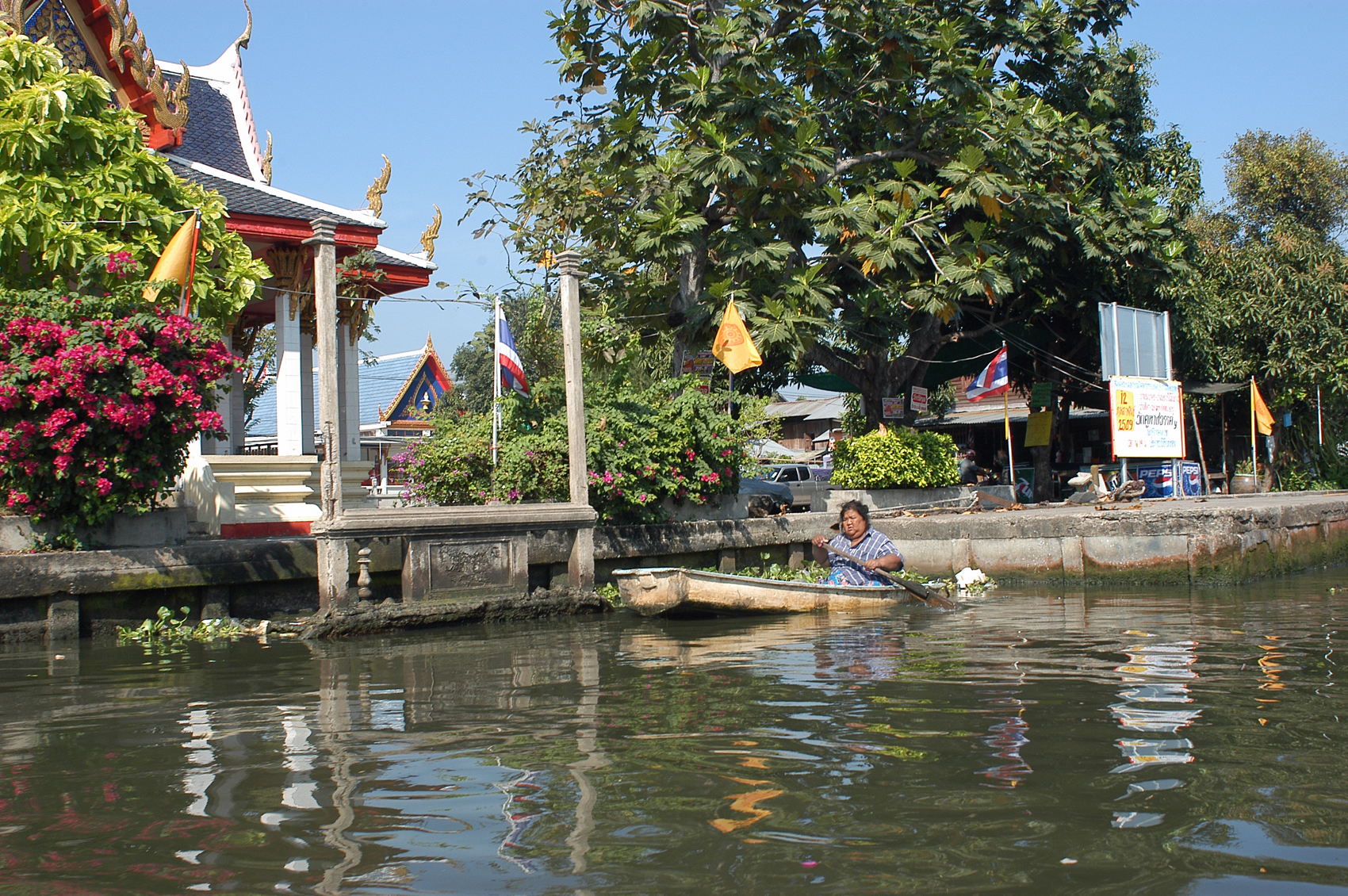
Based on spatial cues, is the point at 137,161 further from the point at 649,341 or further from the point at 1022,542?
the point at 1022,542

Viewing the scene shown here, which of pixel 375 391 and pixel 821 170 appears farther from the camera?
pixel 375 391

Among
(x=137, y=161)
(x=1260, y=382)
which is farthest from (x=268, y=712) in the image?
(x=1260, y=382)

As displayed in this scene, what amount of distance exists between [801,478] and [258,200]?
675 inches

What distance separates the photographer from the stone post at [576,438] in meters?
11.1

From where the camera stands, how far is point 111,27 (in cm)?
1355

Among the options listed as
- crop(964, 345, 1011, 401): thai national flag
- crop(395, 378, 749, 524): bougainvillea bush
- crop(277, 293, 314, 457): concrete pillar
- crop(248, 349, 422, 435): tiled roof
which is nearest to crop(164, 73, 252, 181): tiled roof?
crop(277, 293, 314, 457): concrete pillar

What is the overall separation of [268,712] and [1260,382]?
2226 cm

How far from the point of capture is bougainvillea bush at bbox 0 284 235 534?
899 centimetres

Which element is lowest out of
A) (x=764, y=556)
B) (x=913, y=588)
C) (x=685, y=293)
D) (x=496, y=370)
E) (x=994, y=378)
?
(x=913, y=588)

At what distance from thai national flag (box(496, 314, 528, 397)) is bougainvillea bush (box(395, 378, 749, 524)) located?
0.51m

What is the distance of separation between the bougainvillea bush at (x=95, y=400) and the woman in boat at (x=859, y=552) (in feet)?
20.1

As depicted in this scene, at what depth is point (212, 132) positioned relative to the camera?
1794cm

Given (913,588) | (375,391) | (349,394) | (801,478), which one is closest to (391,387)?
(375,391)

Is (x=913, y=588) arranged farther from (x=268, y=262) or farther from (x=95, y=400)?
(x=268, y=262)
